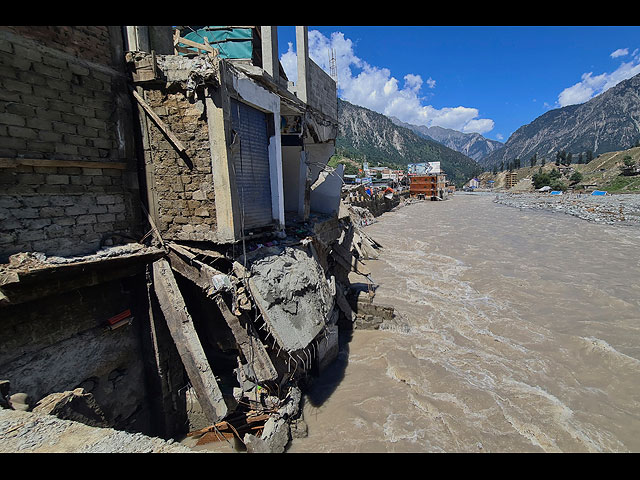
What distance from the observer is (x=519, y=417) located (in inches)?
211

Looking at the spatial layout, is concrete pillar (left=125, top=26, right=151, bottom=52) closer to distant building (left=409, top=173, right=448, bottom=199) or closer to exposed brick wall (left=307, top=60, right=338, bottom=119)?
exposed brick wall (left=307, top=60, right=338, bottom=119)

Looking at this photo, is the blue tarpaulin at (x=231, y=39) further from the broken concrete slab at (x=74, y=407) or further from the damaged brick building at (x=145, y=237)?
the broken concrete slab at (x=74, y=407)

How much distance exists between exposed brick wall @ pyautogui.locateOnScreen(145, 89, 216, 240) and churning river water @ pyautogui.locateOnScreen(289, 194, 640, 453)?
3903 millimetres

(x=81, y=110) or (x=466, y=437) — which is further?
(x=466, y=437)

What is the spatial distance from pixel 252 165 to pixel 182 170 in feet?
4.02

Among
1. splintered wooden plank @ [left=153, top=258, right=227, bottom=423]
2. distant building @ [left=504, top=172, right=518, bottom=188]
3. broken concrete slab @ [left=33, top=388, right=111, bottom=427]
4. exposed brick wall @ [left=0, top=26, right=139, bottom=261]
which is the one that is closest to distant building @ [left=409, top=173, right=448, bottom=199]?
distant building @ [left=504, top=172, right=518, bottom=188]

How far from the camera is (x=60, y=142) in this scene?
13.8ft

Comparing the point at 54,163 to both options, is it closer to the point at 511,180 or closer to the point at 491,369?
the point at 491,369

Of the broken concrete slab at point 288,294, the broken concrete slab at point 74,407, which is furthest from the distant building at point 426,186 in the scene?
the broken concrete slab at point 74,407

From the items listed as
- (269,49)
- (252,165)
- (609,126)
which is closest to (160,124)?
(252,165)

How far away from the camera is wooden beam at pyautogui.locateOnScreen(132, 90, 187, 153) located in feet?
16.0
